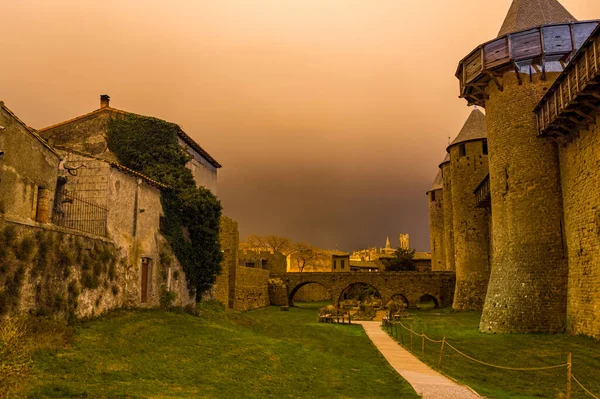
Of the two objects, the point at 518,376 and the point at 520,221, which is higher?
the point at 520,221

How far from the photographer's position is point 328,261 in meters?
85.6

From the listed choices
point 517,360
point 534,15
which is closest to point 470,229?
point 534,15

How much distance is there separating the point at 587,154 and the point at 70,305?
58.9 ft

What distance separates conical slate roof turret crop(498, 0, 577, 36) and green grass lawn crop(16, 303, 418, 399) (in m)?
17.2

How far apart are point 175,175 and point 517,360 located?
15585mm

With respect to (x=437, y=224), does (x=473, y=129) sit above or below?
above

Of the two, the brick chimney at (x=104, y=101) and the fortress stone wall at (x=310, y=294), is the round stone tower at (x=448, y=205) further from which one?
the brick chimney at (x=104, y=101)

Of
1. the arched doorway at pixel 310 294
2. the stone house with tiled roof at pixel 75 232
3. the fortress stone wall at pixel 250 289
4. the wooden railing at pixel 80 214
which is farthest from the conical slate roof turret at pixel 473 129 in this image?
the wooden railing at pixel 80 214

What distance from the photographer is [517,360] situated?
15.2 m

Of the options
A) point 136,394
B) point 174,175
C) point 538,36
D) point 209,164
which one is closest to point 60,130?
point 174,175

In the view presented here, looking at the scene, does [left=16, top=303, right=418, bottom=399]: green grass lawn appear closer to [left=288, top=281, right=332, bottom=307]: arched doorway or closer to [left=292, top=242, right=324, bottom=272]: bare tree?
[left=288, top=281, right=332, bottom=307]: arched doorway

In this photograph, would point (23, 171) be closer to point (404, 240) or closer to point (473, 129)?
point (473, 129)

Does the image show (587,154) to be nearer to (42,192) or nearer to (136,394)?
(136,394)

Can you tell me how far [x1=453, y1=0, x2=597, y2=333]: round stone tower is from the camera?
20453mm
